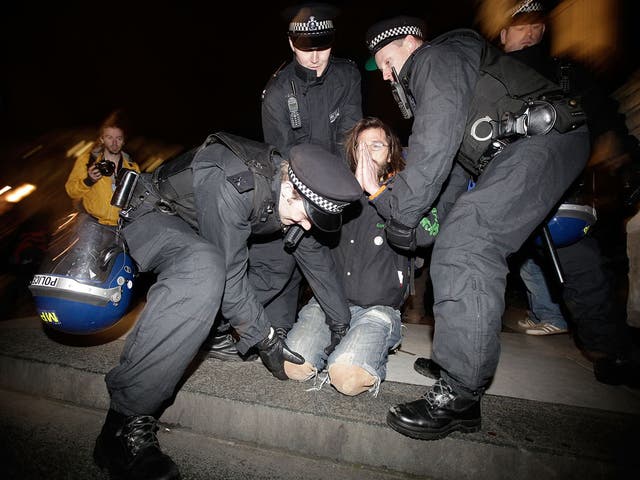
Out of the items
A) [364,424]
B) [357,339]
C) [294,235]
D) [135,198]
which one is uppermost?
[135,198]

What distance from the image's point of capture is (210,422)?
5.81ft

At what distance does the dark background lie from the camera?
6672mm

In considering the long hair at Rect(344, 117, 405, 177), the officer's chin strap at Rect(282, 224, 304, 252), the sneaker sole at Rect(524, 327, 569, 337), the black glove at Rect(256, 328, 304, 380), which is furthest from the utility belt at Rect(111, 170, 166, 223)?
the sneaker sole at Rect(524, 327, 569, 337)

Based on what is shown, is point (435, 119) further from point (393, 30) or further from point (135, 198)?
point (135, 198)

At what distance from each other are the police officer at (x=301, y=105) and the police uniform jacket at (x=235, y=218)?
66 centimetres

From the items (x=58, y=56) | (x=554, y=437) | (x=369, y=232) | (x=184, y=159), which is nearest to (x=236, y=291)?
(x=184, y=159)

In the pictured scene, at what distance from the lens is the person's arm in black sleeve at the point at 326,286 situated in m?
2.22

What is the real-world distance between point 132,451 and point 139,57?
8.88 metres

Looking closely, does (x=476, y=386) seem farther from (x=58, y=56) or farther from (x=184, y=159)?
(x=58, y=56)

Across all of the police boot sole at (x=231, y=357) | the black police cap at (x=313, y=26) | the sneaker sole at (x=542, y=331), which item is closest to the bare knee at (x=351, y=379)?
the police boot sole at (x=231, y=357)

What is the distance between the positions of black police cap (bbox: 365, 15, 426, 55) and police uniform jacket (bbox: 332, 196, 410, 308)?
3.07 feet

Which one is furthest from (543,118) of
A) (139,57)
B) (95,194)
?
(139,57)

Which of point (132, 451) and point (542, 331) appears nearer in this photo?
point (132, 451)

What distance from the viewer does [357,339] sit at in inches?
77.0
